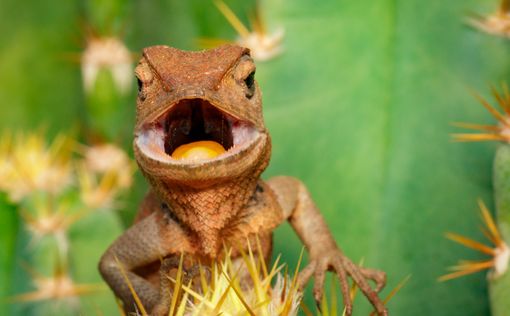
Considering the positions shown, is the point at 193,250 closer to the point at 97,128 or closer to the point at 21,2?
the point at 97,128

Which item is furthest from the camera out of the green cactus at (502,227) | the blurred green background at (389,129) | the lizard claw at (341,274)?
the blurred green background at (389,129)

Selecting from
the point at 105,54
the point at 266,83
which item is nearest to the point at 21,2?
the point at 105,54

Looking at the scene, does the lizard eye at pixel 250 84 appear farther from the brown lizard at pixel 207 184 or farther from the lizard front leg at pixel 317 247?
the lizard front leg at pixel 317 247

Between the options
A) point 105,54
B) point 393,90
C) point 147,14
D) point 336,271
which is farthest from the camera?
point 105,54

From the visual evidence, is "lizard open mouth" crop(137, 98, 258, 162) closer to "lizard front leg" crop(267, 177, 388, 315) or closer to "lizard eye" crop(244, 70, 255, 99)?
"lizard eye" crop(244, 70, 255, 99)

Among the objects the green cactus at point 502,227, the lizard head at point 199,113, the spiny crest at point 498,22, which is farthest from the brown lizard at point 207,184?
the spiny crest at point 498,22

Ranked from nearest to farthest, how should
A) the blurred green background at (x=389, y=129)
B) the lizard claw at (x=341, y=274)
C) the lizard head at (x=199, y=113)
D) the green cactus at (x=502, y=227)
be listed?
the lizard head at (x=199, y=113)
the lizard claw at (x=341, y=274)
the green cactus at (x=502, y=227)
the blurred green background at (x=389, y=129)

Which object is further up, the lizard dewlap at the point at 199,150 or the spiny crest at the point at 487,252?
the lizard dewlap at the point at 199,150

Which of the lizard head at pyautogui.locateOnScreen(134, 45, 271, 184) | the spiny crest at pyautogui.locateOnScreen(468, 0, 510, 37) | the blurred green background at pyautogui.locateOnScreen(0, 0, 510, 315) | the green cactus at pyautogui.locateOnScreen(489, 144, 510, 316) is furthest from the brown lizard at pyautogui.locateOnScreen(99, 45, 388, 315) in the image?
the spiny crest at pyautogui.locateOnScreen(468, 0, 510, 37)
